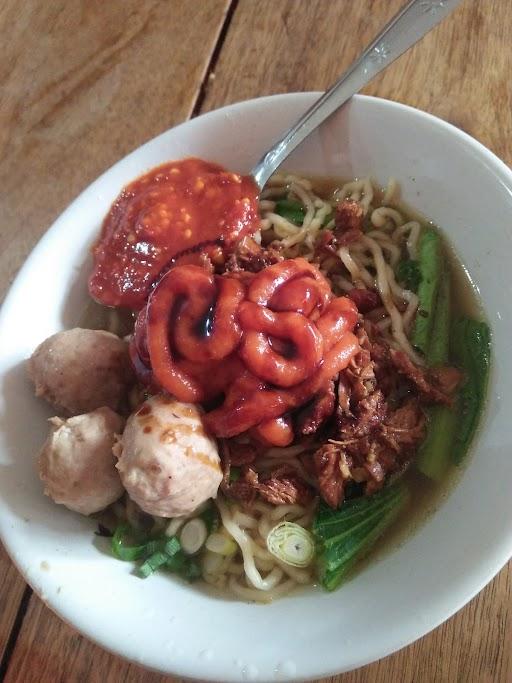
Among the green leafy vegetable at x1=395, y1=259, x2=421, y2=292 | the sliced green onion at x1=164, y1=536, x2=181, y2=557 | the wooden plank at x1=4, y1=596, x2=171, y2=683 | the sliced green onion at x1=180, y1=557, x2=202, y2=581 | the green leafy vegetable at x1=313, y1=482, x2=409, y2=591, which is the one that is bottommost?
the wooden plank at x1=4, y1=596, x2=171, y2=683

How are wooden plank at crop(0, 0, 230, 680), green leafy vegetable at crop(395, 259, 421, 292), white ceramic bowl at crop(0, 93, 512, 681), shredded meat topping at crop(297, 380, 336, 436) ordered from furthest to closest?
wooden plank at crop(0, 0, 230, 680) < green leafy vegetable at crop(395, 259, 421, 292) < shredded meat topping at crop(297, 380, 336, 436) < white ceramic bowl at crop(0, 93, 512, 681)

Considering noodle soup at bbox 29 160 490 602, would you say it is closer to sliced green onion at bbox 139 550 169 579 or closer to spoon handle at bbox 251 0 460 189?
sliced green onion at bbox 139 550 169 579

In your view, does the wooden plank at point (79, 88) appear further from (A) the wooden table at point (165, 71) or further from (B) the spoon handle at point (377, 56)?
(B) the spoon handle at point (377, 56)

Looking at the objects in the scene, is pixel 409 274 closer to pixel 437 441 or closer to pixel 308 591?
pixel 437 441

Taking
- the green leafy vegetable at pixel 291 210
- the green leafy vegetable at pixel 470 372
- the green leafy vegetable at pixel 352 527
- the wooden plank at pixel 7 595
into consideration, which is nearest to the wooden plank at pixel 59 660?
the wooden plank at pixel 7 595

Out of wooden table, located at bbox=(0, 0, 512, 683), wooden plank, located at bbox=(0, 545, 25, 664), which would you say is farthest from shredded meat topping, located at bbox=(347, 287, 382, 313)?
wooden plank, located at bbox=(0, 545, 25, 664)

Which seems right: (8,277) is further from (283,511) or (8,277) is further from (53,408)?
(283,511)

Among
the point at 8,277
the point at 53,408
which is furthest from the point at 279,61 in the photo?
the point at 53,408
